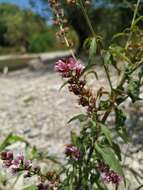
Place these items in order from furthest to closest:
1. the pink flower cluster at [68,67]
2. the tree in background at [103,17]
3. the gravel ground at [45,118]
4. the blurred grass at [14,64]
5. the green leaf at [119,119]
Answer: the blurred grass at [14,64]
the tree in background at [103,17]
the gravel ground at [45,118]
the green leaf at [119,119]
the pink flower cluster at [68,67]

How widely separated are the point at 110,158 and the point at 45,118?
4.39 meters

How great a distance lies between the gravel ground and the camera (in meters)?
4.80

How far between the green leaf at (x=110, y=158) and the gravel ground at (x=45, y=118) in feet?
6.77

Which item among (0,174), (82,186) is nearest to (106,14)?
(0,174)

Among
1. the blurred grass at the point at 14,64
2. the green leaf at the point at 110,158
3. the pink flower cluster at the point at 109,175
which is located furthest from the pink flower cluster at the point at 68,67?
the blurred grass at the point at 14,64

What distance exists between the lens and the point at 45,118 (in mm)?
6250

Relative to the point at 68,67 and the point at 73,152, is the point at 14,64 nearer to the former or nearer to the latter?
the point at 73,152

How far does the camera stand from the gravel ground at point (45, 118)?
4.80m

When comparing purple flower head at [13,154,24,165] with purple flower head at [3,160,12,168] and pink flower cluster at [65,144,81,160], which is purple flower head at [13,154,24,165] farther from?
pink flower cluster at [65,144,81,160]

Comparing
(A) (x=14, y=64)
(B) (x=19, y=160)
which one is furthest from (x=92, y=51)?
(A) (x=14, y=64)

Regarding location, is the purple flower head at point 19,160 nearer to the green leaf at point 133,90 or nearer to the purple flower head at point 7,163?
the purple flower head at point 7,163

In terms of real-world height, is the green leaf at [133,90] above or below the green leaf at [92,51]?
below

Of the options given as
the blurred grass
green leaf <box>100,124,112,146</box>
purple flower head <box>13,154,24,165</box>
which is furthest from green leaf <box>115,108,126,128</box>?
the blurred grass

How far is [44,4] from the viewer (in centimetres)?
1505
